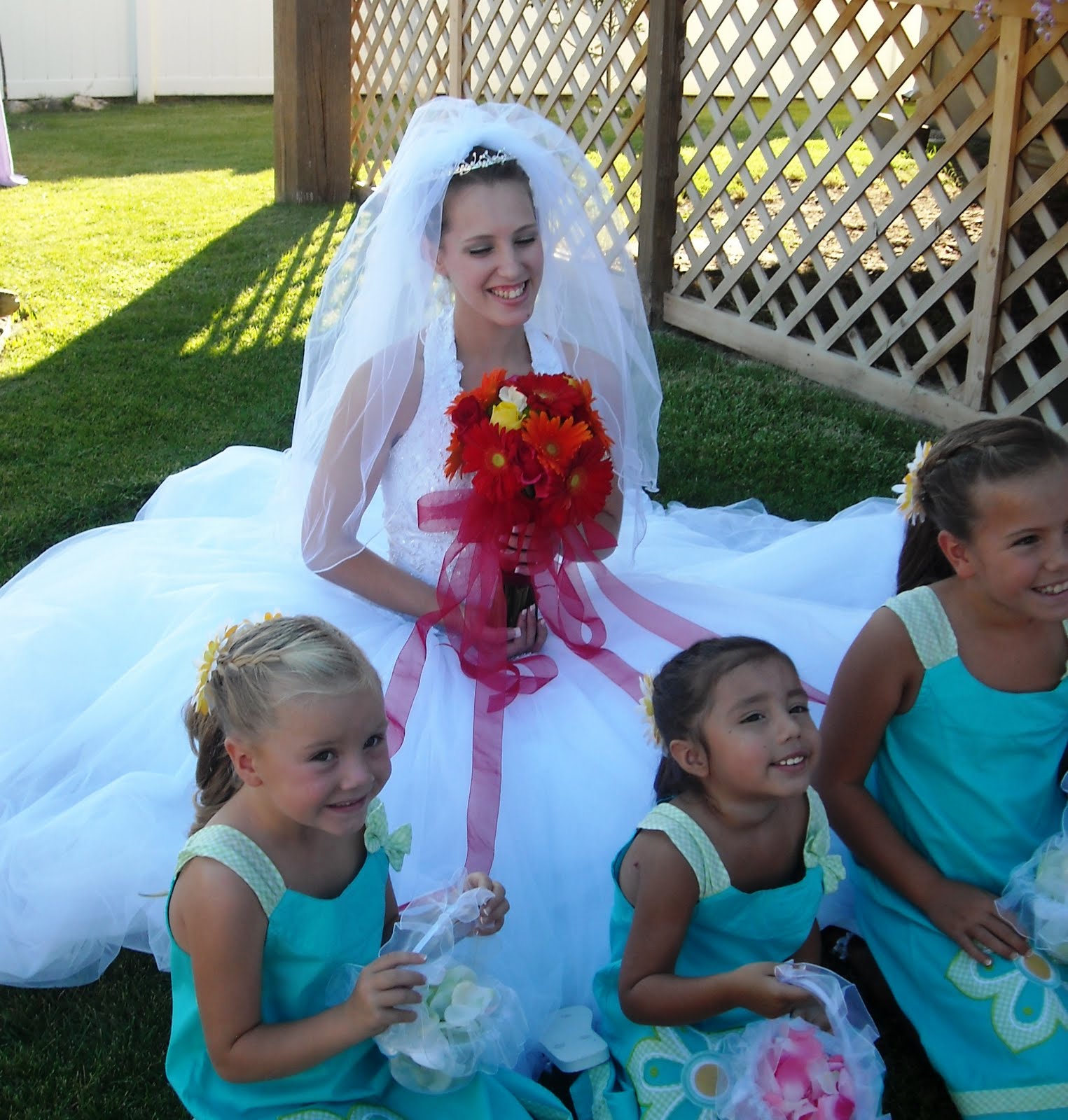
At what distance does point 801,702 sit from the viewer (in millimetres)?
2250

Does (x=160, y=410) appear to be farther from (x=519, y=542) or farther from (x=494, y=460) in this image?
Answer: (x=494, y=460)

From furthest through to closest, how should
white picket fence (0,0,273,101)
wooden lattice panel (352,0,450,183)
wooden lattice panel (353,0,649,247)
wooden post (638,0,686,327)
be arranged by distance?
1. white picket fence (0,0,273,101)
2. wooden lattice panel (352,0,450,183)
3. wooden lattice panel (353,0,649,247)
4. wooden post (638,0,686,327)

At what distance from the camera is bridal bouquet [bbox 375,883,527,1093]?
191 cm

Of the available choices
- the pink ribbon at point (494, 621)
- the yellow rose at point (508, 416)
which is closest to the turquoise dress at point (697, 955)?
the pink ribbon at point (494, 621)

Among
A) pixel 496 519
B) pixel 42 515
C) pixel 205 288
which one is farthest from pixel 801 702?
pixel 205 288

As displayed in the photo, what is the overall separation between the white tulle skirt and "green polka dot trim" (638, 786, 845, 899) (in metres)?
0.34

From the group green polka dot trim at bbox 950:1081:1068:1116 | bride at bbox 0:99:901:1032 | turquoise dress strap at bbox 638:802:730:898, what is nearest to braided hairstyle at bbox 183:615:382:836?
bride at bbox 0:99:901:1032

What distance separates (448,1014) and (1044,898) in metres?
1.08

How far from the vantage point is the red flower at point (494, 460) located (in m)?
2.67

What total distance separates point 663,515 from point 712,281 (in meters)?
3.42

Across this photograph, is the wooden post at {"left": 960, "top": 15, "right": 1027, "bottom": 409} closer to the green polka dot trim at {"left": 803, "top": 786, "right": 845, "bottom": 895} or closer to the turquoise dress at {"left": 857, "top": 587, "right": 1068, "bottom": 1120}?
the turquoise dress at {"left": 857, "top": 587, "right": 1068, "bottom": 1120}

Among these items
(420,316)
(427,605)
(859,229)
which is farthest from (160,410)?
(859,229)

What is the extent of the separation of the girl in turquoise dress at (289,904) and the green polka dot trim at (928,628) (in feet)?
3.14

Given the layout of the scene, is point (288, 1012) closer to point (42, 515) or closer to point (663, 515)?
point (663, 515)
